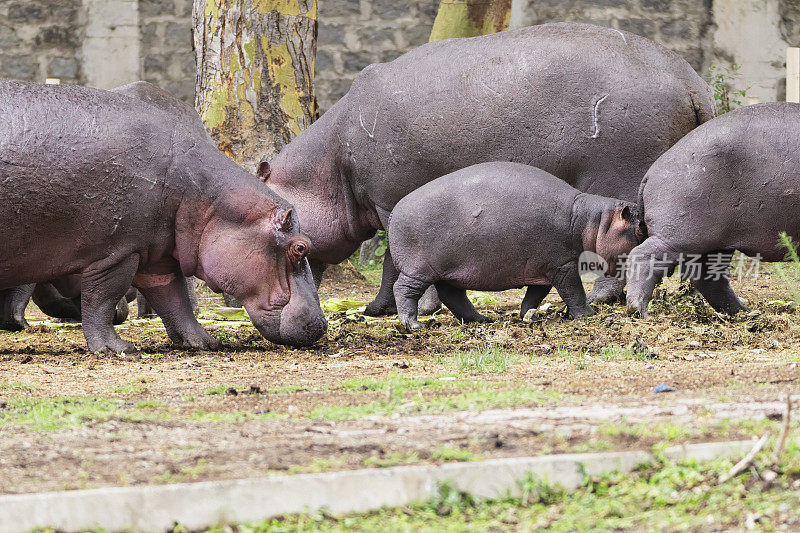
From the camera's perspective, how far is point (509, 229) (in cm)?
612

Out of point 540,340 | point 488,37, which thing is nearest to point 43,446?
point 540,340

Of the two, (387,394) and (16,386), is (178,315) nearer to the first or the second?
(16,386)

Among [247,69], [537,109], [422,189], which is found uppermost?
[537,109]

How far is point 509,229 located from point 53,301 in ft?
9.83

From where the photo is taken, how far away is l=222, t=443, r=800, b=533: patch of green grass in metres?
2.21

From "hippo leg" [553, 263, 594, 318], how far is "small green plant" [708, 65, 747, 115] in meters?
5.72

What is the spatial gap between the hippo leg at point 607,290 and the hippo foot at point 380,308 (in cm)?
135

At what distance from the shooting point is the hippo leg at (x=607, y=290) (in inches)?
266

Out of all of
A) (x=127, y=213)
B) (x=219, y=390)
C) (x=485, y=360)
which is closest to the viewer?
(x=219, y=390)

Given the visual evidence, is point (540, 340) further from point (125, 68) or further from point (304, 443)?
point (125, 68)

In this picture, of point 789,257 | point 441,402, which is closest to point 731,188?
point 789,257

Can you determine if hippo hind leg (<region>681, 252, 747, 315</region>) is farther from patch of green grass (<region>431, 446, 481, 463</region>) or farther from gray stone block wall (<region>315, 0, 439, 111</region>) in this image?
gray stone block wall (<region>315, 0, 439, 111</region>)

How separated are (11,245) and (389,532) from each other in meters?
3.54

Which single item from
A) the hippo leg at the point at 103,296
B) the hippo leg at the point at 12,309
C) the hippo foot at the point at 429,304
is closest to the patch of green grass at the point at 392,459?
the hippo leg at the point at 103,296
